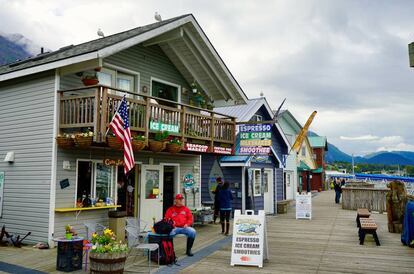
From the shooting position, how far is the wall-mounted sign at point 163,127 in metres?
11.2

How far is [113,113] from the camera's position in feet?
32.7

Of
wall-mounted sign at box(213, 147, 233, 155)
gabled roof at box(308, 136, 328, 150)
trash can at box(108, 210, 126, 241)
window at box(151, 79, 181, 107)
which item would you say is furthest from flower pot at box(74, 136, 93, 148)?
gabled roof at box(308, 136, 328, 150)

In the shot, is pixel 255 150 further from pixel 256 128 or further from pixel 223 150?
pixel 223 150

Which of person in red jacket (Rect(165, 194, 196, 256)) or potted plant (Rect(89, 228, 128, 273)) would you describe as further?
person in red jacket (Rect(165, 194, 196, 256))

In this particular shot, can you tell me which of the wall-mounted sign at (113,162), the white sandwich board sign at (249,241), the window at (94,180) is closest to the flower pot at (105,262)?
the white sandwich board sign at (249,241)

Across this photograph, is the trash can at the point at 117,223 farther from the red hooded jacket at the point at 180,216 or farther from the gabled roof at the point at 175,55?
the gabled roof at the point at 175,55

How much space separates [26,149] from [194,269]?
19.7 ft

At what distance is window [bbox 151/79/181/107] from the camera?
1398cm

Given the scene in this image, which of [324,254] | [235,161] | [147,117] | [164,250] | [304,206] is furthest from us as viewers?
[235,161]

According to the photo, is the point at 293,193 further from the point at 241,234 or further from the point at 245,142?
the point at 241,234

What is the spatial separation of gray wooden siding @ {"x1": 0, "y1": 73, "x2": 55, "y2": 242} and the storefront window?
3666 millimetres

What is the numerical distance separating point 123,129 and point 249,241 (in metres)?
3.85

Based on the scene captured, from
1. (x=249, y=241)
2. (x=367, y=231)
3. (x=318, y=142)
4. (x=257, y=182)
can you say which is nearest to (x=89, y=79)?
(x=249, y=241)

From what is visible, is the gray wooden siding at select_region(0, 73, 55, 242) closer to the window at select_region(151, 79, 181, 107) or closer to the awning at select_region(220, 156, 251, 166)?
the window at select_region(151, 79, 181, 107)
